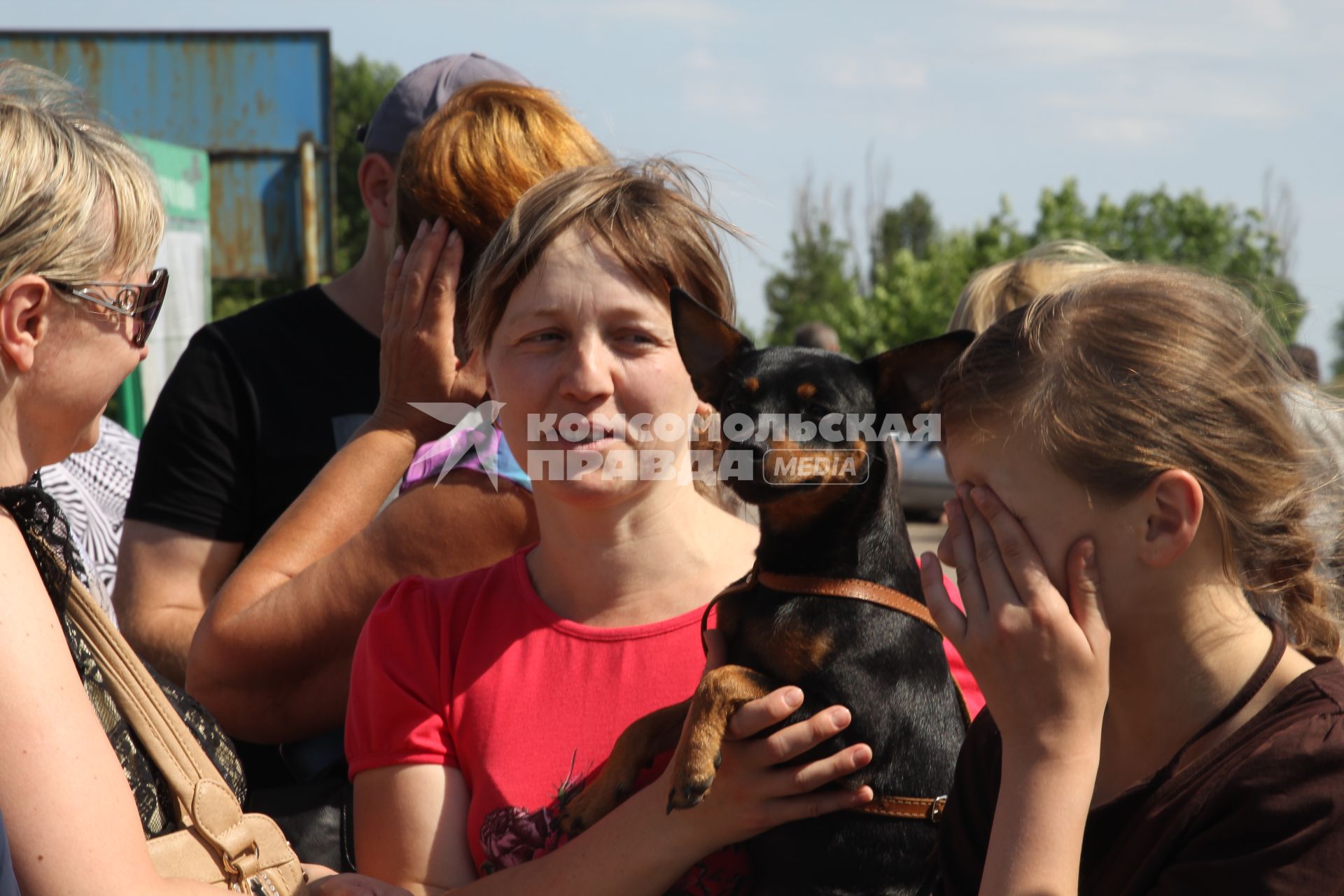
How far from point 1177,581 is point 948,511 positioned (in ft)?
1.05

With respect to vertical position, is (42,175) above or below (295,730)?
above

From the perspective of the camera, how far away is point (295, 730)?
2.52 metres

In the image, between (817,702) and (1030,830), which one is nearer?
(1030,830)

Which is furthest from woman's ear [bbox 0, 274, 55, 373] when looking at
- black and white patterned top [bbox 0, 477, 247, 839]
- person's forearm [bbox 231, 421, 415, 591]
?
person's forearm [bbox 231, 421, 415, 591]

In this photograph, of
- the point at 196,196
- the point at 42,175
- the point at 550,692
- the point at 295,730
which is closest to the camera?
the point at 42,175

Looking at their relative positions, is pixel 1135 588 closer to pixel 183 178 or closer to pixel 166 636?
pixel 166 636

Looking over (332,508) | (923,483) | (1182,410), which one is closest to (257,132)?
(332,508)

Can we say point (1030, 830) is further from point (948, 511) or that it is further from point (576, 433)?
point (576, 433)

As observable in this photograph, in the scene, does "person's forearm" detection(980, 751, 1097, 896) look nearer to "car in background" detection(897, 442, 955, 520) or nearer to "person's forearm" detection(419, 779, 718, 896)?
"person's forearm" detection(419, 779, 718, 896)

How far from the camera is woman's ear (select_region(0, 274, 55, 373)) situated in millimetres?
1574

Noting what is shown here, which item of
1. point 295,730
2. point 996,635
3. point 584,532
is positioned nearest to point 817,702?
point 996,635

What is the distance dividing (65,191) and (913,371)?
52.9 inches

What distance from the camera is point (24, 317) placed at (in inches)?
63.0

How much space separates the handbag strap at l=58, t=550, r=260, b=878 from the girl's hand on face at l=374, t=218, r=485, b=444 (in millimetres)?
943
